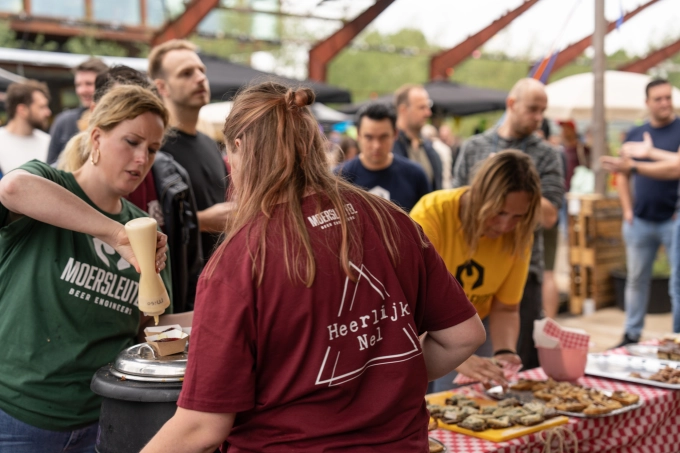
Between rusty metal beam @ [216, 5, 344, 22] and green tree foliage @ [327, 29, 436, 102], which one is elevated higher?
rusty metal beam @ [216, 5, 344, 22]

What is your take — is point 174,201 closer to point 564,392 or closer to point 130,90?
point 130,90

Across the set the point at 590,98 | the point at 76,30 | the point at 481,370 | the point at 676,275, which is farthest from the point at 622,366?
the point at 76,30

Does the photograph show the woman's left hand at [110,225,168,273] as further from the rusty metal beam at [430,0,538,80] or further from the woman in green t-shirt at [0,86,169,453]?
the rusty metal beam at [430,0,538,80]

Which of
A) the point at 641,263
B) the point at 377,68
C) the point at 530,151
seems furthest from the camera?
the point at 377,68

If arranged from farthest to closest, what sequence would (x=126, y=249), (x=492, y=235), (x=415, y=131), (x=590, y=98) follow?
(x=590, y=98) < (x=415, y=131) < (x=492, y=235) < (x=126, y=249)

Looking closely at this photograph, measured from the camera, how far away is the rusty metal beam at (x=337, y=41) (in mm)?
13945

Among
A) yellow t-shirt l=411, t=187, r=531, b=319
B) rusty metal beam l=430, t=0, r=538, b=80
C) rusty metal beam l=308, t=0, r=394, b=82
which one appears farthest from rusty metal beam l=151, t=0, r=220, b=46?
yellow t-shirt l=411, t=187, r=531, b=319

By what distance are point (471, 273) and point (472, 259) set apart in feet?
0.18

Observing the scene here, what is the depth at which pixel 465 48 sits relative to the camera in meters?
16.8

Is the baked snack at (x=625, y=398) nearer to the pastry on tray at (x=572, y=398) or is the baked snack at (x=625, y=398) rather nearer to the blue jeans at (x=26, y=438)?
the pastry on tray at (x=572, y=398)

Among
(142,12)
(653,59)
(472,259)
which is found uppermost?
(142,12)

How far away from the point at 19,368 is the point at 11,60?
9920 millimetres

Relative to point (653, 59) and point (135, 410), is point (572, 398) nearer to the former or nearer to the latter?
point (135, 410)

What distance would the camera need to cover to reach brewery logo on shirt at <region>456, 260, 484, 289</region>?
293cm
